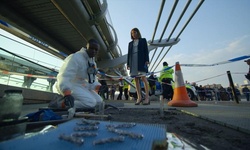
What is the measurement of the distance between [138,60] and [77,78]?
6.35 ft

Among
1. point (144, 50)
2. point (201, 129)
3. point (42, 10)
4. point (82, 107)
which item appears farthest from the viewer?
point (42, 10)

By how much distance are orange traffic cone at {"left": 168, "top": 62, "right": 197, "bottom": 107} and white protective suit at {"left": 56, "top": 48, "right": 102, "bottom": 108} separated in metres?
1.96

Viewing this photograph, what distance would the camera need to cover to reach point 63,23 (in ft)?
17.3

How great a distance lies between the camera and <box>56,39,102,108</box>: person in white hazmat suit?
2.28 metres

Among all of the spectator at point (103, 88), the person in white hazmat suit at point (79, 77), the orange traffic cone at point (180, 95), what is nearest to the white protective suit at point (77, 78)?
the person in white hazmat suit at point (79, 77)

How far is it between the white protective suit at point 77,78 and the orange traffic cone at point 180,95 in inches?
77.2

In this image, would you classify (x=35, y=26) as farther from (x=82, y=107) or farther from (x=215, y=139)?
(x=215, y=139)

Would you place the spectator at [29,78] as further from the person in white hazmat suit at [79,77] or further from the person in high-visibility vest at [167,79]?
the person in high-visibility vest at [167,79]

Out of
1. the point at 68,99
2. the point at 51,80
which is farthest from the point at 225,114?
the point at 51,80

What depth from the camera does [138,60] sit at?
13.7 feet

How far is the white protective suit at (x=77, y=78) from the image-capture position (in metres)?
2.27

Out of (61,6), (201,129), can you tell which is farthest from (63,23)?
(201,129)

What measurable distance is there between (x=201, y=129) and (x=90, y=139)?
110cm

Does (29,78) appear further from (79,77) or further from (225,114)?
(225,114)
